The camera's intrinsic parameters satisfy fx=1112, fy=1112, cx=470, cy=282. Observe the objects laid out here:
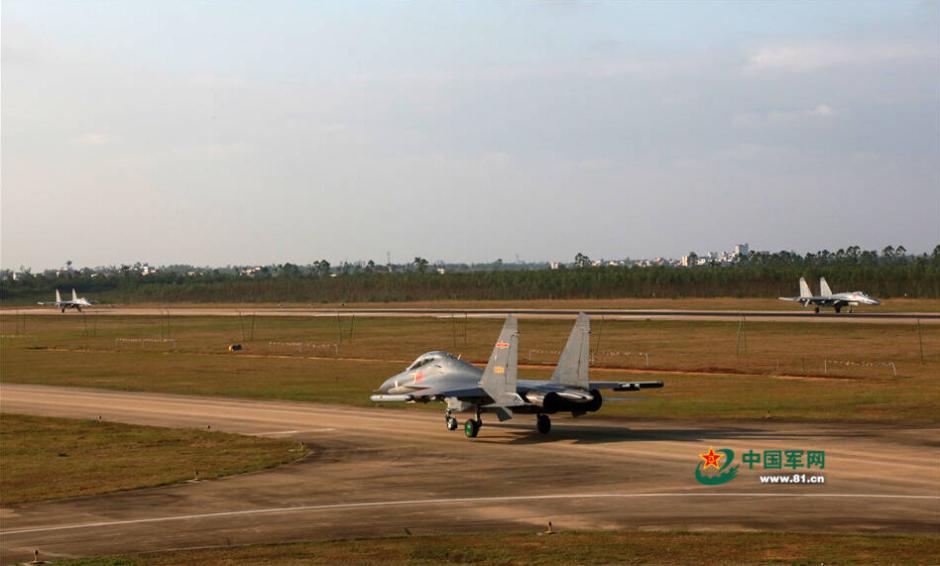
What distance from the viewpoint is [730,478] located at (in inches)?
1380

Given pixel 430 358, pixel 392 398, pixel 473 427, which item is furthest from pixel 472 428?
pixel 430 358

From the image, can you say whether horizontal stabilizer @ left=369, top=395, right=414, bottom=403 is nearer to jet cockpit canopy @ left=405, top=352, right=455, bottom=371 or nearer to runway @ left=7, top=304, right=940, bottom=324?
jet cockpit canopy @ left=405, top=352, right=455, bottom=371

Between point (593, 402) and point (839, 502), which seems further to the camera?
point (593, 402)

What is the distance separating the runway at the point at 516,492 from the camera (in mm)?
29172

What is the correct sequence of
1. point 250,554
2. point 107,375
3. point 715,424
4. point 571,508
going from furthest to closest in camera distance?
1. point 107,375
2. point 715,424
3. point 571,508
4. point 250,554

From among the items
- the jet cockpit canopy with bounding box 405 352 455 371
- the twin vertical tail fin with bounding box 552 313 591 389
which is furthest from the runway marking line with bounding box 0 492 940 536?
the jet cockpit canopy with bounding box 405 352 455 371

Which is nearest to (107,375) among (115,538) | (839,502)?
(115,538)

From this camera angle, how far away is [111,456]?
44.5 m

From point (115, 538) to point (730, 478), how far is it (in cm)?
1849

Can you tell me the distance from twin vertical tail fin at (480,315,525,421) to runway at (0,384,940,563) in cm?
183

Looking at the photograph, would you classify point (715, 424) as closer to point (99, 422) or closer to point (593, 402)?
point (593, 402)

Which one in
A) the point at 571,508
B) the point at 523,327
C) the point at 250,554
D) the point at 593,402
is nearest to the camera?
the point at 250,554

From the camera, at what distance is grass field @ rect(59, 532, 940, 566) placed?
2483cm

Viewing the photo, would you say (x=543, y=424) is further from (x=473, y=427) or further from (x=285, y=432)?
(x=285, y=432)
